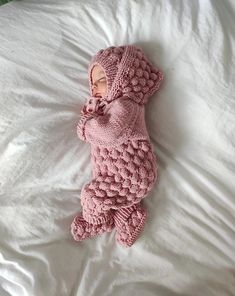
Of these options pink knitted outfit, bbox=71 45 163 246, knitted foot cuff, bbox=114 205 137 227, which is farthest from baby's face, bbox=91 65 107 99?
knitted foot cuff, bbox=114 205 137 227

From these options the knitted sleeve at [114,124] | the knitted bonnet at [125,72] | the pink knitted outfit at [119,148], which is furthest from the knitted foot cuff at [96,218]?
the knitted bonnet at [125,72]

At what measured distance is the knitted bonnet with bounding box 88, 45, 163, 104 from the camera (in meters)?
0.96

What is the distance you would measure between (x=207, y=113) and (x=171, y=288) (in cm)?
45

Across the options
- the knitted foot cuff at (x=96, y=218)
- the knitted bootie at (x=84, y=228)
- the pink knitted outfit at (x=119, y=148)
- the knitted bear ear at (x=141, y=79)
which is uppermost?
the knitted bear ear at (x=141, y=79)

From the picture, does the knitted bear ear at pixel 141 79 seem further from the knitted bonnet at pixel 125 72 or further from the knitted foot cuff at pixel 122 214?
the knitted foot cuff at pixel 122 214

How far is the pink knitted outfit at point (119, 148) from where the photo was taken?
3.05 ft

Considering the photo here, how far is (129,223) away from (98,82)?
1.16 feet

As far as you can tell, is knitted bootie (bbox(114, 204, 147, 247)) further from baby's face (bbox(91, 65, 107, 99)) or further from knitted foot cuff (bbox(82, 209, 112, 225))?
baby's face (bbox(91, 65, 107, 99))

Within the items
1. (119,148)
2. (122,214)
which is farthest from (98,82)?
(122,214)

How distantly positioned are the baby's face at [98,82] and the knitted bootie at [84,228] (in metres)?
0.31

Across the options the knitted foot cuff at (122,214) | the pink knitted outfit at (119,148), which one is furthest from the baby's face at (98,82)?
the knitted foot cuff at (122,214)

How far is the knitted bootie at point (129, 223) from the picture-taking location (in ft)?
3.24

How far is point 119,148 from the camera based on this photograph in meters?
0.93

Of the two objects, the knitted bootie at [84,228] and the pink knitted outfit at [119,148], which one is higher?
the pink knitted outfit at [119,148]
